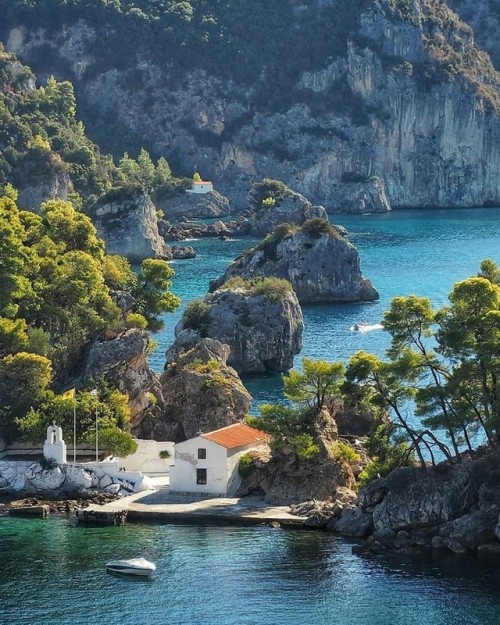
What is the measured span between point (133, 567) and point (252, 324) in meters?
49.4

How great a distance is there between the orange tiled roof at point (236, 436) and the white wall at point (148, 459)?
291 centimetres

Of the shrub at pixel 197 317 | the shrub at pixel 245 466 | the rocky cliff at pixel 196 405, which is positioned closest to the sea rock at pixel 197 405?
the rocky cliff at pixel 196 405

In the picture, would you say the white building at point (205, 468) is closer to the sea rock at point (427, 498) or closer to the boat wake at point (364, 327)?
the sea rock at point (427, 498)

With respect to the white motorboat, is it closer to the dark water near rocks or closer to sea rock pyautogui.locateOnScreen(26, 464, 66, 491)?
sea rock pyautogui.locateOnScreen(26, 464, 66, 491)

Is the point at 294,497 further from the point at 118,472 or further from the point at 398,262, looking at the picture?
the point at 398,262

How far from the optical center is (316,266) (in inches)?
5610

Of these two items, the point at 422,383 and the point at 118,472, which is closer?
the point at 118,472

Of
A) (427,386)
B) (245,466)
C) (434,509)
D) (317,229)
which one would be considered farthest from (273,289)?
(434,509)

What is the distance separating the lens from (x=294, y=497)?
229 feet

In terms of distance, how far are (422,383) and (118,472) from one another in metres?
24.0

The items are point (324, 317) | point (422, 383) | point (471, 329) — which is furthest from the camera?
point (324, 317)

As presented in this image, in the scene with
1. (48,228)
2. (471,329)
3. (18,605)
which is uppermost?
(48,228)

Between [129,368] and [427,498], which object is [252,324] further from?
[427,498]

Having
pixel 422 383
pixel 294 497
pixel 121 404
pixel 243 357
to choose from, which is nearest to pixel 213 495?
pixel 294 497
